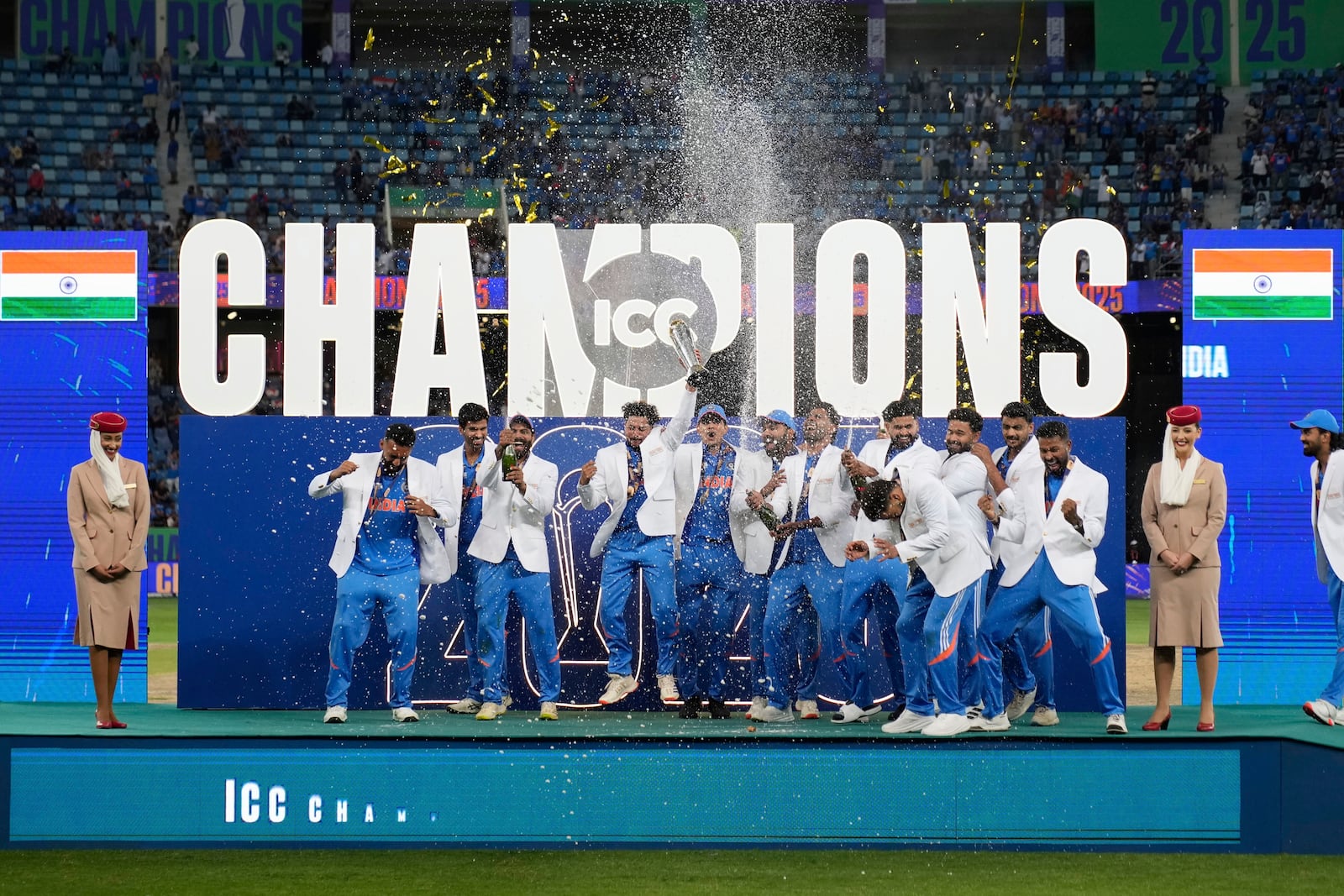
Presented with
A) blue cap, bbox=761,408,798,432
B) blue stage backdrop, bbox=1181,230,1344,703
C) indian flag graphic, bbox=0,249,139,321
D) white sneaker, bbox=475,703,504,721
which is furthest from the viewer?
indian flag graphic, bbox=0,249,139,321

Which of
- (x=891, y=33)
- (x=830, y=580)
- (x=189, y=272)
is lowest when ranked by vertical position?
(x=830, y=580)

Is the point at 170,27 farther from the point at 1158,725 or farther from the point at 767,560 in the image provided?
the point at 1158,725

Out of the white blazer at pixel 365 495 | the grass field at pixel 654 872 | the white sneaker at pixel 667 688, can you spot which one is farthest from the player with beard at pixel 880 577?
the white blazer at pixel 365 495

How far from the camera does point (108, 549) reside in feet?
29.5

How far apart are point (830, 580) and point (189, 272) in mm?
4471

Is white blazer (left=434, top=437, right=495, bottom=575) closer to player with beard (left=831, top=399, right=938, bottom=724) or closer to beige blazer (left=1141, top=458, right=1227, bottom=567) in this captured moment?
player with beard (left=831, top=399, right=938, bottom=724)

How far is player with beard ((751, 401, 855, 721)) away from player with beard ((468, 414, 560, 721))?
1224 mm

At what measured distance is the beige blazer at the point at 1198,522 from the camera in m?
8.67

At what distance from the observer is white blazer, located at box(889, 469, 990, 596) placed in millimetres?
8492

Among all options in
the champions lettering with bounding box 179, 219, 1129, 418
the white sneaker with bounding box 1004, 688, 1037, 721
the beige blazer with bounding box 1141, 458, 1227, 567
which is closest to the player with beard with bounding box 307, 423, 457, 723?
the champions lettering with bounding box 179, 219, 1129, 418

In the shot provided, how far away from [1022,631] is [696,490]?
2.01 metres

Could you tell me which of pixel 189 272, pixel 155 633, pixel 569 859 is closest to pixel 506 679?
pixel 569 859

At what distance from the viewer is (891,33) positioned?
3177 cm

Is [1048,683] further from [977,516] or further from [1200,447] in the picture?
[1200,447]
